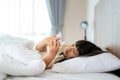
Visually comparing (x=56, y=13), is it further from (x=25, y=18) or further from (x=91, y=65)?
(x=91, y=65)

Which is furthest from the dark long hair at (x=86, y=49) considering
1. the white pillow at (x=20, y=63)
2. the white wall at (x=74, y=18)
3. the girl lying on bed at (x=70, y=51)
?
the white wall at (x=74, y=18)

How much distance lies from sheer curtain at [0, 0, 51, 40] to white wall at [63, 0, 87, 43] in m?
0.35

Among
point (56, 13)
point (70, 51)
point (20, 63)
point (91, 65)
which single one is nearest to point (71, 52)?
point (70, 51)

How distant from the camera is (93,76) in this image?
1.11 meters

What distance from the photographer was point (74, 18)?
3869mm

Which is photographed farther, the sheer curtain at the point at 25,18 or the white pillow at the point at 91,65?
the sheer curtain at the point at 25,18

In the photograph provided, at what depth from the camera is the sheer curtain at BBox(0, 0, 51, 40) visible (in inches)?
144

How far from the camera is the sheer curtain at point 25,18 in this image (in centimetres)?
367

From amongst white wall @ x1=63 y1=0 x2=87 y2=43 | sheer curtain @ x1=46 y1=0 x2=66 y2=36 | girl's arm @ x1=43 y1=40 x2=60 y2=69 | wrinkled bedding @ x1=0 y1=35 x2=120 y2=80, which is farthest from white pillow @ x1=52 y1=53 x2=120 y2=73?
white wall @ x1=63 y1=0 x2=87 y2=43

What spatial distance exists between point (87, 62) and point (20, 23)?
269cm

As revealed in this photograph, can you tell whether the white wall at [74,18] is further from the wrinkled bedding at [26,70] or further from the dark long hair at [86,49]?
the wrinkled bedding at [26,70]

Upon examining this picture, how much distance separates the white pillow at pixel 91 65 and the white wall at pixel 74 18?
2.63m

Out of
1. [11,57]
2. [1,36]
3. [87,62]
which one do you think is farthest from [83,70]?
[1,36]

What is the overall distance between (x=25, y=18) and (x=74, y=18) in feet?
3.00
